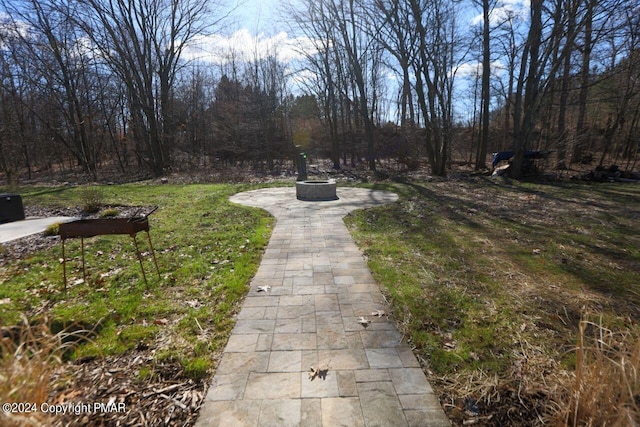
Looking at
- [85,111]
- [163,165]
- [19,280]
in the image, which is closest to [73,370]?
[19,280]

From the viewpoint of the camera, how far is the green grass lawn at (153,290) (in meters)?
2.70

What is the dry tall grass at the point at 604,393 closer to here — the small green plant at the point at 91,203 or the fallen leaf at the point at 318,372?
the fallen leaf at the point at 318,372

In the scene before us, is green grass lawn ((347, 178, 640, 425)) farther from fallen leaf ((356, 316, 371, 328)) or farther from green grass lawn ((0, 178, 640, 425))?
fallen leaf ((356, 316, 371, 328))

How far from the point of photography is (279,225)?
6.71m

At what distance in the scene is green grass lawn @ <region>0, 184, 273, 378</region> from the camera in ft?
8.86

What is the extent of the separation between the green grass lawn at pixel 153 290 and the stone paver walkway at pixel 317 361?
28 centimetres

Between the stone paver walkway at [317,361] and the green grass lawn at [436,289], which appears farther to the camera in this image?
the green grass lawn at [436,289]

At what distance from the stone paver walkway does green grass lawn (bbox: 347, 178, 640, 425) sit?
24 centimetres

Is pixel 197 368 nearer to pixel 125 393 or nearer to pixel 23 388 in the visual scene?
pixel 125 393

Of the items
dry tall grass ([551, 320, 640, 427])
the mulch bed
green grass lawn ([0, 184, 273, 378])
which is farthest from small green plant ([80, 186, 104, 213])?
dry tall grass ([551, 320, 640, 427])

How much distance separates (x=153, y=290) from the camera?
3.69 metres

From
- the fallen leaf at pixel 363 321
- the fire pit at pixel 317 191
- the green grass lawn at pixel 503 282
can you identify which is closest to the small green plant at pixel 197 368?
the fallen leaf at pixel 363 321

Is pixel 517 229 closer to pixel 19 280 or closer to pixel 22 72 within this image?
pixel 19 280

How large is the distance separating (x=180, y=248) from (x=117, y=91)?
23.0m
